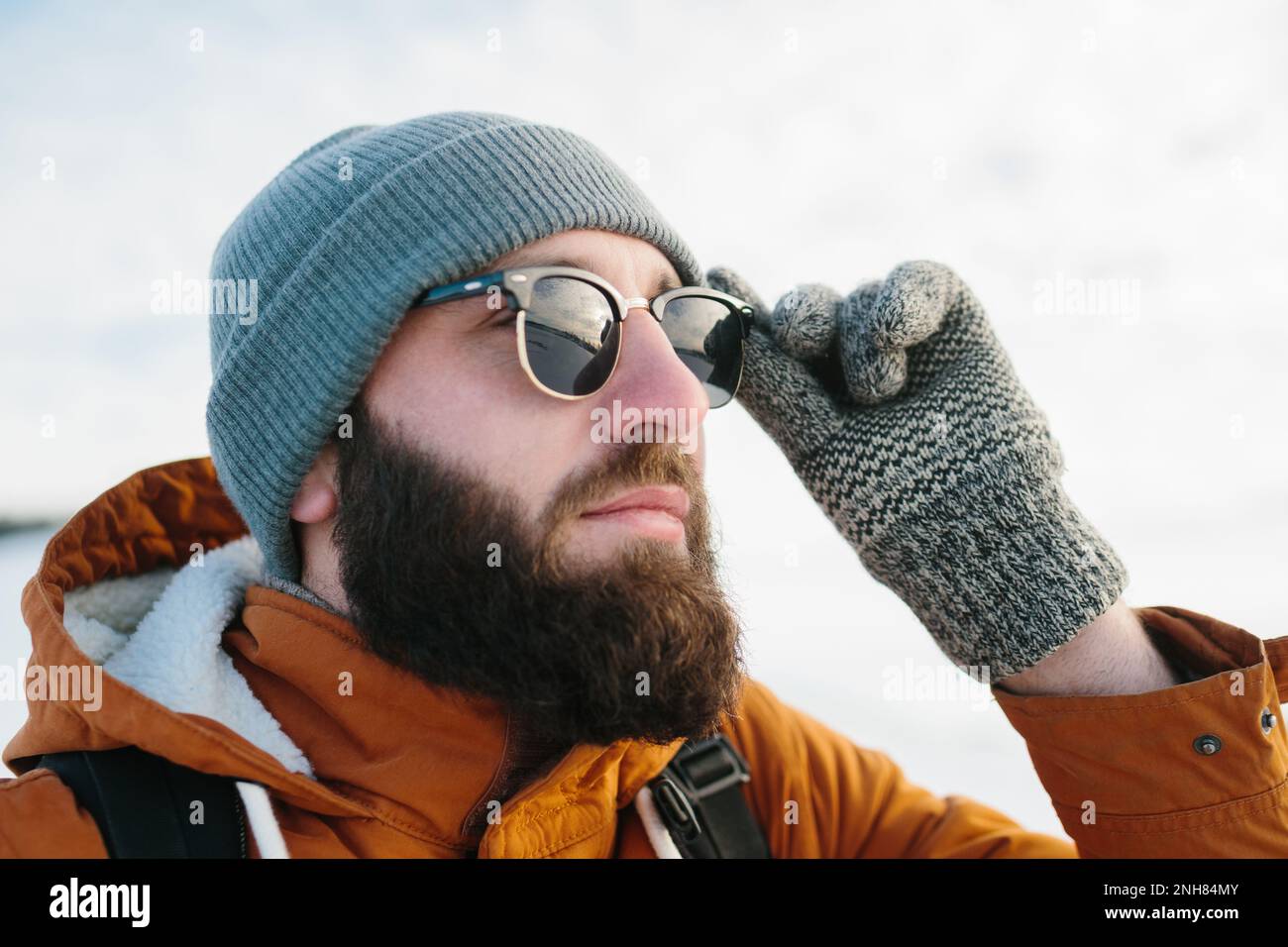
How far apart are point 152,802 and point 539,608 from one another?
24.7 inches

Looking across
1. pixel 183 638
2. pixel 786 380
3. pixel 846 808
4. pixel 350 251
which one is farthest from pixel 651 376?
pixel 846 808

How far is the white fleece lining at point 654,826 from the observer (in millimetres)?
1588

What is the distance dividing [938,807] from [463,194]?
5.61 feet

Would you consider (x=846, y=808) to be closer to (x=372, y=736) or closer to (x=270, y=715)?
(x=372, y=736)

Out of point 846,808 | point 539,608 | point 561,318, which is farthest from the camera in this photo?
point 846,808

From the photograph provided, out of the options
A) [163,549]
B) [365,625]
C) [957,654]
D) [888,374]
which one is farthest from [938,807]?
[163,549]

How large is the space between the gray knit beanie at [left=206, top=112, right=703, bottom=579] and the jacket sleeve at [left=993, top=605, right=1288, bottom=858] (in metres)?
1.30

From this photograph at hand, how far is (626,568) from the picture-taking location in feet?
4.54

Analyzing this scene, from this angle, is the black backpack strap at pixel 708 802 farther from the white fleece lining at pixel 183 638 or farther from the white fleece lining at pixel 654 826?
the white fleece lining at pixel 183 638

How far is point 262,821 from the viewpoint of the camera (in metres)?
1.25

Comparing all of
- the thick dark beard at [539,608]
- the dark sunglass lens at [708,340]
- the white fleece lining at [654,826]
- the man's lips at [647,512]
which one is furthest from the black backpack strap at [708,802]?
the dark sunglass lens at [708,340]

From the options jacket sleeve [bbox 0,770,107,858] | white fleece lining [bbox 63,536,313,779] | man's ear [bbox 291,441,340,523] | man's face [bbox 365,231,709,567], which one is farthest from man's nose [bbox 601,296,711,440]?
jacket sleeve [bbox 0,770,107,858]

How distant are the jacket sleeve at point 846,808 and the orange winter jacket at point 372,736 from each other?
1 centimetres

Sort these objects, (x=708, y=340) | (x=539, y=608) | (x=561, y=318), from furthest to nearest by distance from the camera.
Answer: (x=708, y=340)
(x=561, y=318)
(x=539, y=608)
